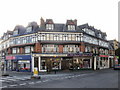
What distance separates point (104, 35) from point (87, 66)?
71.2 feet

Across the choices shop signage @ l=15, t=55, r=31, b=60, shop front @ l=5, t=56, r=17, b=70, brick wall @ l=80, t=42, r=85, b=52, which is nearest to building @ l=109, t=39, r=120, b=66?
brick wall @ l=80, t=42, r=85, b=52

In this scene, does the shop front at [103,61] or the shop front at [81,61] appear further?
the shop front at [103,61]

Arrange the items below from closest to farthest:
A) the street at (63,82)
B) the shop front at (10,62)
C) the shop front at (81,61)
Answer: the street at (63,82), the shop front at (81,61), the shop front at (10,62)

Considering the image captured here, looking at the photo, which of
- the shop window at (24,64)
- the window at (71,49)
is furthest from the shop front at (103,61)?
the shop window at (24,64)

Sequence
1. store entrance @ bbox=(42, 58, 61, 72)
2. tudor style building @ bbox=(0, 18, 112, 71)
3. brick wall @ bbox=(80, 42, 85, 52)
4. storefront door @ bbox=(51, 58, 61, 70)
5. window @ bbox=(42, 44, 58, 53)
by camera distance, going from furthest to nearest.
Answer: brick wall @ bbox=(80, 42, 85, 52) → window @ bbox=(42, 44, 58, 53) → storefront door @ bbox=(51, 58, 61, 70) → tudor style building @ bbox=(0, 18, 112, 71) → store entrance @ bbox=(42, 58, 61, 72)

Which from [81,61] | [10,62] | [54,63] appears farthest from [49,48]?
[10,62]

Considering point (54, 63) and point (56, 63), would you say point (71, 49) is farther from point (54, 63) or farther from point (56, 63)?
point (54, 63)

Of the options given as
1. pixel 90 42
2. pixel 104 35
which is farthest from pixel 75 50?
pixel 104 35

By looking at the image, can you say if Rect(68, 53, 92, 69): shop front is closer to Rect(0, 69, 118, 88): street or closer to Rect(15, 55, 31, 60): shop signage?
Rect(15, 55, 31, 60): shop signage

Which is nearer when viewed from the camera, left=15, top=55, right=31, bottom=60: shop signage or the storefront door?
the storefront door

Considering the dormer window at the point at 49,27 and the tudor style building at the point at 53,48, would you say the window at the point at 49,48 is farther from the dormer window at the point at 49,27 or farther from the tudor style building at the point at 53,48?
the dormer window at the point at 49,27

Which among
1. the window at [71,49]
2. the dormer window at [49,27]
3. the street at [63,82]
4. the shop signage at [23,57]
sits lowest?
the street at [63,82]

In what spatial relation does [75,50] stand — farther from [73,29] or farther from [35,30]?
[35,30]

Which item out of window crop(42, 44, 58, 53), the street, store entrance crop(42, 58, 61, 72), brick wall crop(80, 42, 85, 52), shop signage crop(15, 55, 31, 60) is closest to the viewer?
the street
